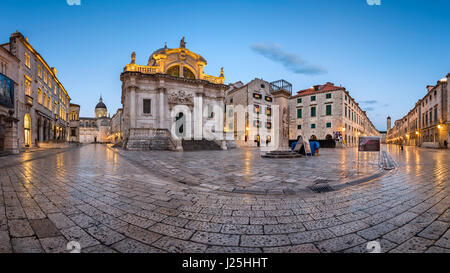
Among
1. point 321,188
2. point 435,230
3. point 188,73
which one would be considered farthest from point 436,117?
point 435,230

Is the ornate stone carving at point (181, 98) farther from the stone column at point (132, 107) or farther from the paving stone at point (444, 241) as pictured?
the paving stone at point (444, 241)

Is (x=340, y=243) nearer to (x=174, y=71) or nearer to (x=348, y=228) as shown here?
(x=348, y=228)

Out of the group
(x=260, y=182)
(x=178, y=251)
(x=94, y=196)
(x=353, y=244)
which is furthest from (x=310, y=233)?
(x=94, y=196)

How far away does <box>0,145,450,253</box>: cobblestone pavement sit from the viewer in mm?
1908

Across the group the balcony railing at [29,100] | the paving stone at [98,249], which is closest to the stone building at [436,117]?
the paving stone at [98,249]

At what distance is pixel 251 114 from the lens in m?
34.8

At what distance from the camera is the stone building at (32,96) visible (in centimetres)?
1761

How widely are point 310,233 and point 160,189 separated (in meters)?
3.20

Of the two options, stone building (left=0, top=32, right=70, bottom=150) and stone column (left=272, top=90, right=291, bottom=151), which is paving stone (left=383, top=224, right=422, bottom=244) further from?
stone building (left=0, top=32, right=70, bottom=150)

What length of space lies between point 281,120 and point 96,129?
9319 centimetres

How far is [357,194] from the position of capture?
152 inches

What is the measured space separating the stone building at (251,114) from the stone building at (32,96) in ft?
89.7

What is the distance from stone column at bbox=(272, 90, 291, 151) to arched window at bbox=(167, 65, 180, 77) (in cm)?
2011
